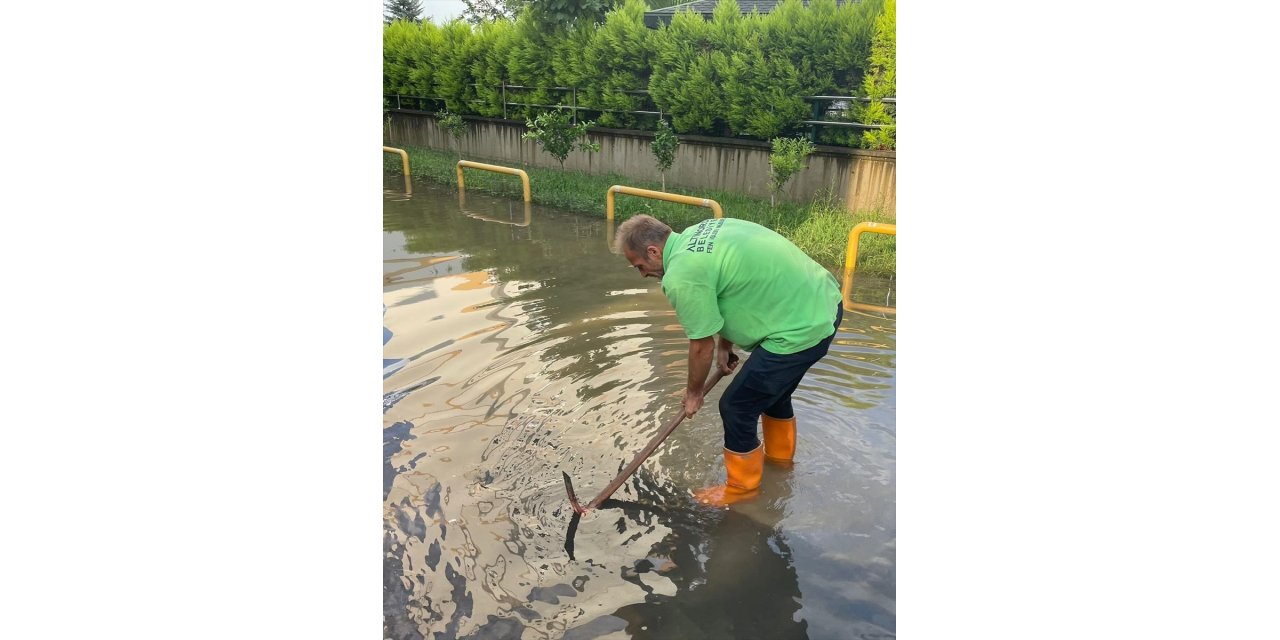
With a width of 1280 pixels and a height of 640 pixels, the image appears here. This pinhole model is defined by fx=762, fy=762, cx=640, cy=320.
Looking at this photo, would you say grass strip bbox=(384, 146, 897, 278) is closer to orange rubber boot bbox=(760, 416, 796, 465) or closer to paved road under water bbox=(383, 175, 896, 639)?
paved road under water bbox=(383, 175, 896, 639)

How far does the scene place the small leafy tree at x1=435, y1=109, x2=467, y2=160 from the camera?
1548cm

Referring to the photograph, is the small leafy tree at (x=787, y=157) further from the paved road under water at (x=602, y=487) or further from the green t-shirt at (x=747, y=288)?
the green t-shirt at (x=747, y=288)

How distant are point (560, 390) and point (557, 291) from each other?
240 cm

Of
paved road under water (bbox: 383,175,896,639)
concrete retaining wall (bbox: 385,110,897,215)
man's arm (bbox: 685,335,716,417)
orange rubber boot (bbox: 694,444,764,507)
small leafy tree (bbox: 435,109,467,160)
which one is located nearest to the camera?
paved road under water (bbox: 383,175,896,639)

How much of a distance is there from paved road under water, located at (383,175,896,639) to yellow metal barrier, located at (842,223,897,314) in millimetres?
276

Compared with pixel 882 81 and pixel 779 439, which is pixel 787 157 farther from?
pixel 779 439

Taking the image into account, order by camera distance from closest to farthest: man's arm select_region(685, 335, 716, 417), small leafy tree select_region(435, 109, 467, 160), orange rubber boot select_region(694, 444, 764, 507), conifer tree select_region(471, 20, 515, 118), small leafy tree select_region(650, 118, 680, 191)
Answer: man's arm select_region(685, 335, 716, 417) < orange rubber boot select_region(694, 444, 764, 507) < small leafy tree select_region(650, 118, 680, 191) < conifer tree select_region(471, 20, 515, 118) < small leafy tree select_region(435, 109, 467, 160)

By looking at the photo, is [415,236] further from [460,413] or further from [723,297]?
[723,297]

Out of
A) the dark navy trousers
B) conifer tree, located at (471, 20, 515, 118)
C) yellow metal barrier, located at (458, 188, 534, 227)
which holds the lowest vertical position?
the dark navy trousers

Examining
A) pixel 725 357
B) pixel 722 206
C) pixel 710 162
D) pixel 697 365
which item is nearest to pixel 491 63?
pixel 710 162

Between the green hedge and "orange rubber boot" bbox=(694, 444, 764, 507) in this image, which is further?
the green hedge

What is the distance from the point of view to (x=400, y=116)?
17.7 meters

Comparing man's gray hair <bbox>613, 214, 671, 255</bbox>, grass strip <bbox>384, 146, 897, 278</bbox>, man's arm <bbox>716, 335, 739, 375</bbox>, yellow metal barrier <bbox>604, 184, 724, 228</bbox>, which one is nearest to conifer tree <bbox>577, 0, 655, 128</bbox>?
grass strip <bbox>384, 146, 897, 278</bbox>

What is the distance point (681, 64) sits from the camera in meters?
11.5
